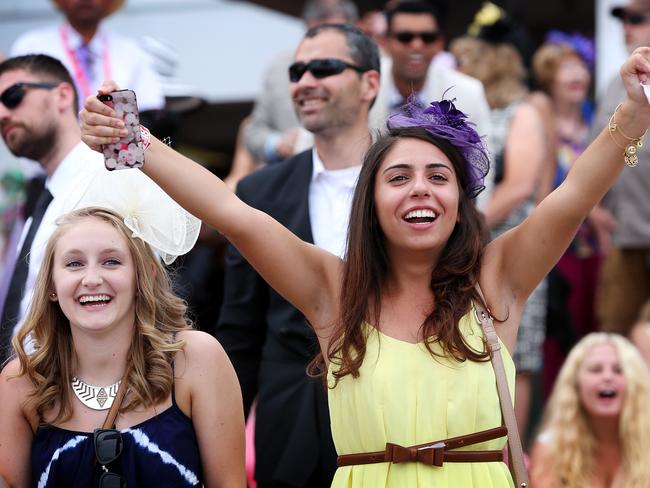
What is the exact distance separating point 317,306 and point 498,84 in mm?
3650

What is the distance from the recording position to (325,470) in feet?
16.2

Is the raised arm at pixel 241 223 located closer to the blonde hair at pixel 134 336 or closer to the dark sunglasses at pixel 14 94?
the blonde hair at pixel 134 336

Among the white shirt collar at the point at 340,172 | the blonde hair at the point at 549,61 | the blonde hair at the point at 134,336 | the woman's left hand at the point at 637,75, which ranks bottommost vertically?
the blonde hair at the point at 134,336

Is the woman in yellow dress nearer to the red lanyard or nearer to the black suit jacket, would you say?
the black suit jacket

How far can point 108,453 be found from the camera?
12.4ft

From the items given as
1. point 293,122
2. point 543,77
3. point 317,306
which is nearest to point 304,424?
point 317,306

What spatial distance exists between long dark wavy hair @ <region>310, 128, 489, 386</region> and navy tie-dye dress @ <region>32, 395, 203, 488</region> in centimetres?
50

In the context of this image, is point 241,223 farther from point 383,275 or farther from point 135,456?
point 135,456

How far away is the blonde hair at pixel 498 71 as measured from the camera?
7.24 m

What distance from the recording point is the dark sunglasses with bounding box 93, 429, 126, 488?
378cm

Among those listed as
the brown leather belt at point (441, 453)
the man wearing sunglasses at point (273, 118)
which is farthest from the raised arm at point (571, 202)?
the man wearing sunglasses at point (273, 118)

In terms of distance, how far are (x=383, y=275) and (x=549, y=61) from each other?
5.11m

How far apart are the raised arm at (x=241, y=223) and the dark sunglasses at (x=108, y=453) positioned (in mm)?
664

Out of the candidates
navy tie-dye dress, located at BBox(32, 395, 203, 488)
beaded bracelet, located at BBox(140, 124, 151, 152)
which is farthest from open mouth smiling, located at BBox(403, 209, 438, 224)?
navy tie-dye dress, located at BBox(32, 395, 203, 488)
